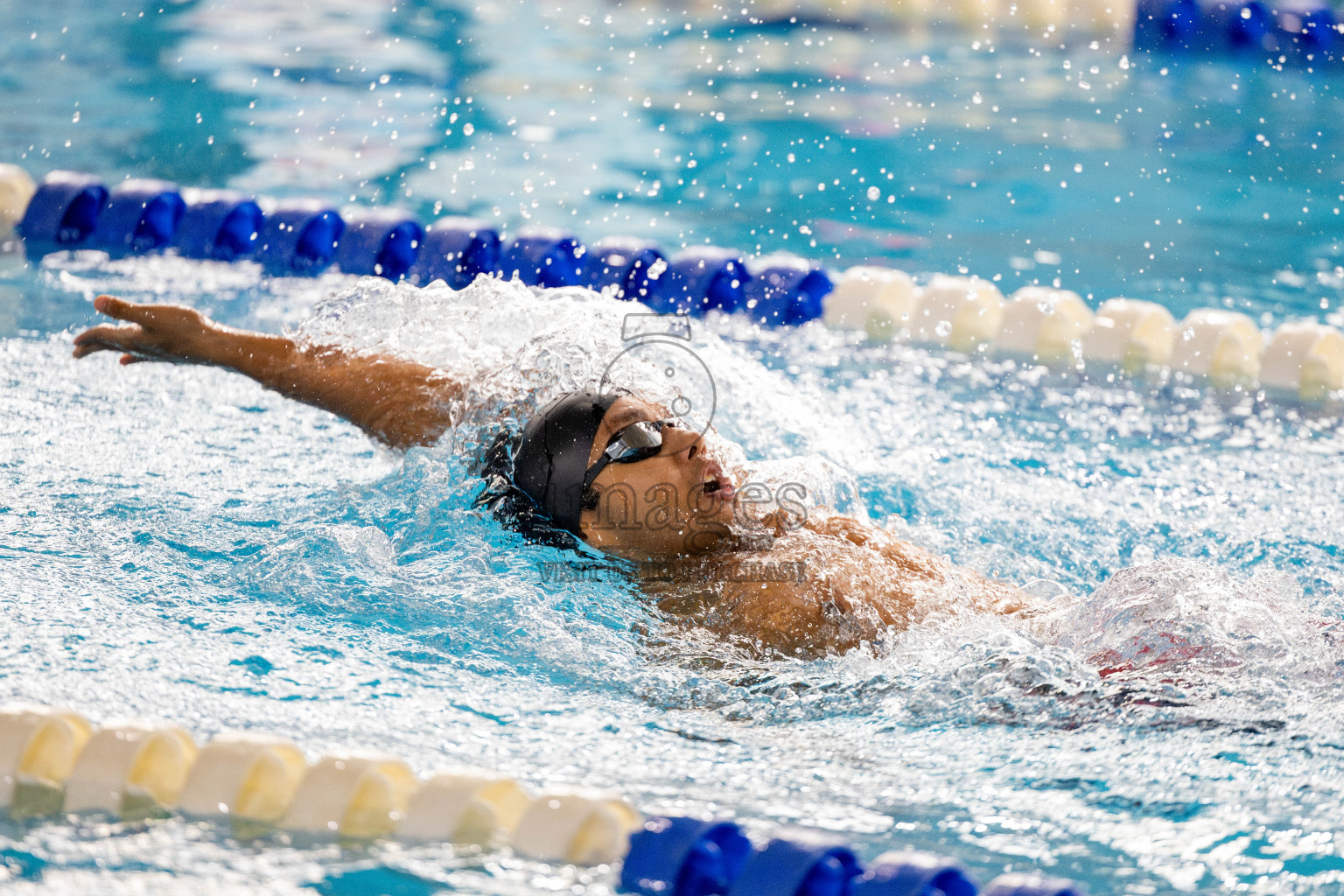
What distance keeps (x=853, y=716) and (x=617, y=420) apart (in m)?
0.60

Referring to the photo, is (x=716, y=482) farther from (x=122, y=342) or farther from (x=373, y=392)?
(x=122, y=342)

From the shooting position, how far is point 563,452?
2166 millimetres

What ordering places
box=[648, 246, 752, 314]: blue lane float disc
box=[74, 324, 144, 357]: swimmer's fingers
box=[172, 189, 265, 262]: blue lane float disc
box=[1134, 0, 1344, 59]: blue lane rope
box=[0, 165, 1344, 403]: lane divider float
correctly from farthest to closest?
1. box=[1134, 0, 1344, 59]: blue lane rope
2. box=[172, 189, 265, 262]: blue lane float disc
3. box=[648, 246, 752, 314]: blue lane float disc
4. box=[0, 165, 1344, 403]: lane divider float
5. box=[74, 324, 144, 357]: swimmer's fingers

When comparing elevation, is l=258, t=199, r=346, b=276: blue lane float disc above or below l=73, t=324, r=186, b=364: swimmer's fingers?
above

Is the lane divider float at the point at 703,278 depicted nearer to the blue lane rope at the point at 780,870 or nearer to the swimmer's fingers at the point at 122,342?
the swimmer's fingers at the point at 122,342

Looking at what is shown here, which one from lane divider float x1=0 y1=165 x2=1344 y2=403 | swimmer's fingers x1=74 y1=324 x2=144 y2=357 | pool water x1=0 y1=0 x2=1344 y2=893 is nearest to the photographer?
pool water x1=0 y1=0 x2=1344 y2=893

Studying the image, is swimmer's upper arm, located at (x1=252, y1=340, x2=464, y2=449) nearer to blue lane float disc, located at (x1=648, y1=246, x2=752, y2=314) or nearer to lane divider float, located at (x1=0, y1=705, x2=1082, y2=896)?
lane divider float, located at (x1=0, y1=705, x2=1082, y2=896)

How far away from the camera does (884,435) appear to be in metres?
3.35

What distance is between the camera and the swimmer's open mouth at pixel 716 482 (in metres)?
2.15

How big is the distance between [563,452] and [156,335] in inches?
35.0

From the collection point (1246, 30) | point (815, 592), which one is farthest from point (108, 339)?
point (1246, 30)

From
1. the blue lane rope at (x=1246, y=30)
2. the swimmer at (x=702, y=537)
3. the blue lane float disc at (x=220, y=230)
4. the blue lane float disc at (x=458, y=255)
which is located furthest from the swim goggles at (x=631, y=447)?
the blue lane rope at (x=1246, y=30)

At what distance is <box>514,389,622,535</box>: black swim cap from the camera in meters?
2.16

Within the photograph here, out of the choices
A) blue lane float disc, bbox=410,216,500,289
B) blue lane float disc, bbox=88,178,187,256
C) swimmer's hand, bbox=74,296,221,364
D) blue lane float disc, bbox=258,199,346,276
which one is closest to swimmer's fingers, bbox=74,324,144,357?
swimmer's hand, bbox=74,296,221,364
